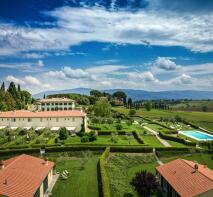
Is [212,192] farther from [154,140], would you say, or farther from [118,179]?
[154,140]

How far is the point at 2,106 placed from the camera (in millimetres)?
83938

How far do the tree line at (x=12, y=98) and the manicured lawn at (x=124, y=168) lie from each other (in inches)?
2111

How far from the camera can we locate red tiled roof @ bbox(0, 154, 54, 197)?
21.4m

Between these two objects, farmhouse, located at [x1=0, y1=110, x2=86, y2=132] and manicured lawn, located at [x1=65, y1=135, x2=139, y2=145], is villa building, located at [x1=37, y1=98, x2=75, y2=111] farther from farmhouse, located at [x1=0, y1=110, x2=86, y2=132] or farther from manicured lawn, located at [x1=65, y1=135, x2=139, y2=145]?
manicured lawn, located at [x1=65, y1=135, x2=139, y2=145]

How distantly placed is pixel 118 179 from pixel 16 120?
132 ft

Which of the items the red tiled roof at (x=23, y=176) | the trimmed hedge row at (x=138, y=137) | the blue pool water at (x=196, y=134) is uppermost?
the red tiled roof at (x=23, y=176)

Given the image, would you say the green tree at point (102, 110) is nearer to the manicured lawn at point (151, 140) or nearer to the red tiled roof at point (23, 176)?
the manicured lawn at point (151, 140)

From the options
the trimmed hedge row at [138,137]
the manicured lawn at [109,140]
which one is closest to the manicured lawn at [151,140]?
the trimmed hedge row at [138,137]

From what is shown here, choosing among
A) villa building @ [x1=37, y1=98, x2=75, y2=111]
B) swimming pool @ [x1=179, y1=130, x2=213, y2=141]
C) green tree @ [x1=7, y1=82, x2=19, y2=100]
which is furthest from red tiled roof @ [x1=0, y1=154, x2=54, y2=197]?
green tree @ [x1=7, y1=82, x2=19, y2=100]

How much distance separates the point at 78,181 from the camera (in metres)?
30.8

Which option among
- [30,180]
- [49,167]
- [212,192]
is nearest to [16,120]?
[49,167]

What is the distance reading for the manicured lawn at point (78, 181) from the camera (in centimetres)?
2738

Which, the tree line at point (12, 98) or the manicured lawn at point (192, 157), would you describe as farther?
the tree line at point (12, 98)

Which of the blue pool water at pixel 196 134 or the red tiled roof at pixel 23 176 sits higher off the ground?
the red tiled roof at pixel 23 176
